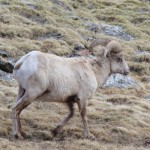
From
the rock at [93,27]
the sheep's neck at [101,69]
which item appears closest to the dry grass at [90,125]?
the sheep's neck at [101,69]

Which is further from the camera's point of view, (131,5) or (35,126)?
(131,5)

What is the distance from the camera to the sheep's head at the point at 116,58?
39.2 feet

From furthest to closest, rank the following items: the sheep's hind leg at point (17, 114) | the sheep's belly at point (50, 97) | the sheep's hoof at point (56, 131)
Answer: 1. the sheep's hoof at point (56, 131)
2. the sheep's belly at point (50, 97)
3. the sheep's hind leg at point (17, 114)

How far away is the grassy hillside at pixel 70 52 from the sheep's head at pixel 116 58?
174 centimetres

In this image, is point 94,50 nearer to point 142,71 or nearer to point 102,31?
point 142,71

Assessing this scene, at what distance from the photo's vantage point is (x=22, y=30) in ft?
77.8

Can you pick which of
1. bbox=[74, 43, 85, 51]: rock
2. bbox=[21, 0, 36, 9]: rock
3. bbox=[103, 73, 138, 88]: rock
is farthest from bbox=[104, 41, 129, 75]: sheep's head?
bbox=[21, 0, 36, 9]: rock

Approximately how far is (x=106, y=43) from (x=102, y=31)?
17968 mm

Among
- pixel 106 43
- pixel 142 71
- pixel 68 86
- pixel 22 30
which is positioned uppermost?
pixel 106 43

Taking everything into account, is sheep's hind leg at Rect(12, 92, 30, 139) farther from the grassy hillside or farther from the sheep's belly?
the sheep's belly

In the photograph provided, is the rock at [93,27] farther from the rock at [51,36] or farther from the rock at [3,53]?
the rock at [3,53]

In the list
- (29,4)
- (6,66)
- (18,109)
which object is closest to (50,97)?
(18,109)

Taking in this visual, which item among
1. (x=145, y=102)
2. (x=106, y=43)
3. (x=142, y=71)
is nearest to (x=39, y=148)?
(x=106, y=43)

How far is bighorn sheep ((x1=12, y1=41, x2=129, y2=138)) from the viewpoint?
32.5 feet
